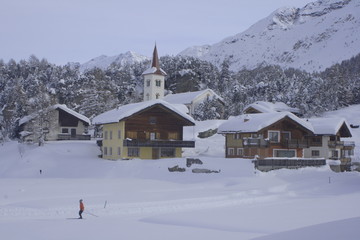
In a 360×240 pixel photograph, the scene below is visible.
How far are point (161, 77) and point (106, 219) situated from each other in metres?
66.9

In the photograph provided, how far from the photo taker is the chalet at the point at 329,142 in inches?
2218

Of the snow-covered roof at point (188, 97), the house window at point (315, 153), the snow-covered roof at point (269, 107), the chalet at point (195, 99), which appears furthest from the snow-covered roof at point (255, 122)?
the snow-covered roof at point (188, 97)

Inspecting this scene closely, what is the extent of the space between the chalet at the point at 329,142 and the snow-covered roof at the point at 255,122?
298 centimetres

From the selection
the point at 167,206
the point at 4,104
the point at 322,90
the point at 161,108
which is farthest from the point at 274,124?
the point at 4,104

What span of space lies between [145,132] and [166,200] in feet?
72.2

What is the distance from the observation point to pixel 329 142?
5678 centimetres

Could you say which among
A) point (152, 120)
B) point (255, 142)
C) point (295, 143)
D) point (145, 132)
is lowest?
point (295, 143)

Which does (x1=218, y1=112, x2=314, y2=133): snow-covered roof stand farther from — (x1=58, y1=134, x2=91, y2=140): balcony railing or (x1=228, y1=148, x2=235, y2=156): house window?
(x1=58, y1=134, x2=91, y2=140): balcony railing

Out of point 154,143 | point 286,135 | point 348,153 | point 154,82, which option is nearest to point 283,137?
point 286,135

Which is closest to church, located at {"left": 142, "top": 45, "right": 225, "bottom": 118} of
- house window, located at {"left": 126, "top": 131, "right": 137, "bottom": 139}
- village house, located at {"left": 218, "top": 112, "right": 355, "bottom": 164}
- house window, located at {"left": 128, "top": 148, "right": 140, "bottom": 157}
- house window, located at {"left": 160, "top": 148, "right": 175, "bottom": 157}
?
village house, located at {"left": 218, "top": 112, "right": 355, "bottom": 164}

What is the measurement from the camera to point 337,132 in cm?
5628

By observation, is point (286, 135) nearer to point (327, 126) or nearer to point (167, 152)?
point (327, 126)

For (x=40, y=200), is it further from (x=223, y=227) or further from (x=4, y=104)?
(x=4, y=104)

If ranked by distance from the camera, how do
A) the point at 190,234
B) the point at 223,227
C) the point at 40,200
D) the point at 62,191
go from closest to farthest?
the point at 190,234, the point at 223,227, the point at 40,200, the point at 62,191
